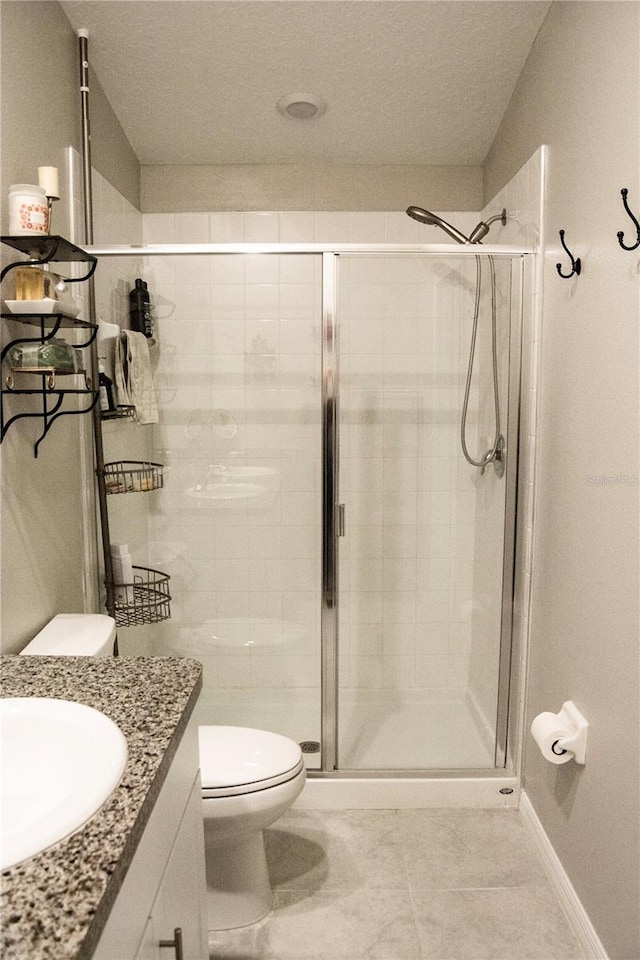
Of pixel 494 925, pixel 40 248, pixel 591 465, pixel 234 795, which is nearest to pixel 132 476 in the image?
pixel 40 248

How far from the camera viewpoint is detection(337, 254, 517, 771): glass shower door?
2160 mm

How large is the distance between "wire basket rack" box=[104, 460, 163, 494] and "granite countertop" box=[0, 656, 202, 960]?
3.09 feet

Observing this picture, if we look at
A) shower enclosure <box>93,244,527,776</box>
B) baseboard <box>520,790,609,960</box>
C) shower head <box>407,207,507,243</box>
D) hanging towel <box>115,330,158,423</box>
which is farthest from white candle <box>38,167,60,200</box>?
baseboard <box>520,790,609,960</box>

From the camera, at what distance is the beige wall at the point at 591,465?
4.64ft

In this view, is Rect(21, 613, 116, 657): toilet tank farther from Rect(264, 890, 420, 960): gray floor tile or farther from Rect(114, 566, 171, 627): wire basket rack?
Rect(264, 890, 420, 960): gray floor tile

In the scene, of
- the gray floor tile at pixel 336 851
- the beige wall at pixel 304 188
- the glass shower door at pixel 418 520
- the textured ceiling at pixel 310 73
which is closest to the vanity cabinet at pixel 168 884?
the gray floor tile at pixel 336 851

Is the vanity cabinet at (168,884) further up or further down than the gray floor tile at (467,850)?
further up

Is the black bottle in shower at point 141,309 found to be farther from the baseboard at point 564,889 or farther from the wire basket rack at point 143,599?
the baseboard at point 564,889

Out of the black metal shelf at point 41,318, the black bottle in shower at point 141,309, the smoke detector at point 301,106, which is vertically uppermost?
the smoke detector at point 301,106

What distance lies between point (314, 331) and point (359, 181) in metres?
1.05

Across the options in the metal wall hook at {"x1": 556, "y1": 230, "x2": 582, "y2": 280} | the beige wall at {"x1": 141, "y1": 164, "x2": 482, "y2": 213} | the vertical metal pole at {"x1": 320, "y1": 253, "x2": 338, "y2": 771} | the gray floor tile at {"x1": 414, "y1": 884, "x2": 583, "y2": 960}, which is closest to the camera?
the gray floor tile at {"x1": 414, "y1": 884, "x2": 583, "y2": 960}

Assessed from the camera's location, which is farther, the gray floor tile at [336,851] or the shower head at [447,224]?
the shower head at [447,224]

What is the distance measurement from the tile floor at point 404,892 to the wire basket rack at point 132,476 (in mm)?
1151

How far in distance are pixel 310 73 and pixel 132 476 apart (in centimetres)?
Answer: 146
